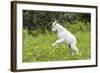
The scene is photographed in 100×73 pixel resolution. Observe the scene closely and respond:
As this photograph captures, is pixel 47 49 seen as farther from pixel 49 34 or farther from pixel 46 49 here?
pixel 49 34

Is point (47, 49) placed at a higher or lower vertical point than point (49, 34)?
lower

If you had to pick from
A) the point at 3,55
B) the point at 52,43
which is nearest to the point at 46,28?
the point at 52,43

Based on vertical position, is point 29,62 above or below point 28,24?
below

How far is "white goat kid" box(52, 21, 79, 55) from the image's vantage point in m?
2.02

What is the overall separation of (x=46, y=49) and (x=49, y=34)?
0.14 m

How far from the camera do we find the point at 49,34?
200cm

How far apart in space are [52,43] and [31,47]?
0.66 feet

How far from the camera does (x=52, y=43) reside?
2.01m

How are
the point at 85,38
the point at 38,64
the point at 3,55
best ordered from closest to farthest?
the point at 3,55, the point at 38,64, the point at 85,38

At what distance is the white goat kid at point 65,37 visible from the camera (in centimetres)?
202

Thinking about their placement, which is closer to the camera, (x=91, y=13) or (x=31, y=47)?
(x=31, y=47)

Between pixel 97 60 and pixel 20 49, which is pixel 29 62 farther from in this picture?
pixel 97 60

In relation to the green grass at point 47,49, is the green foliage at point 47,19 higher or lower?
higher

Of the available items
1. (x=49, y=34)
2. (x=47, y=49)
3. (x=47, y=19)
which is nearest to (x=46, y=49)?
(x=47, y=49)
